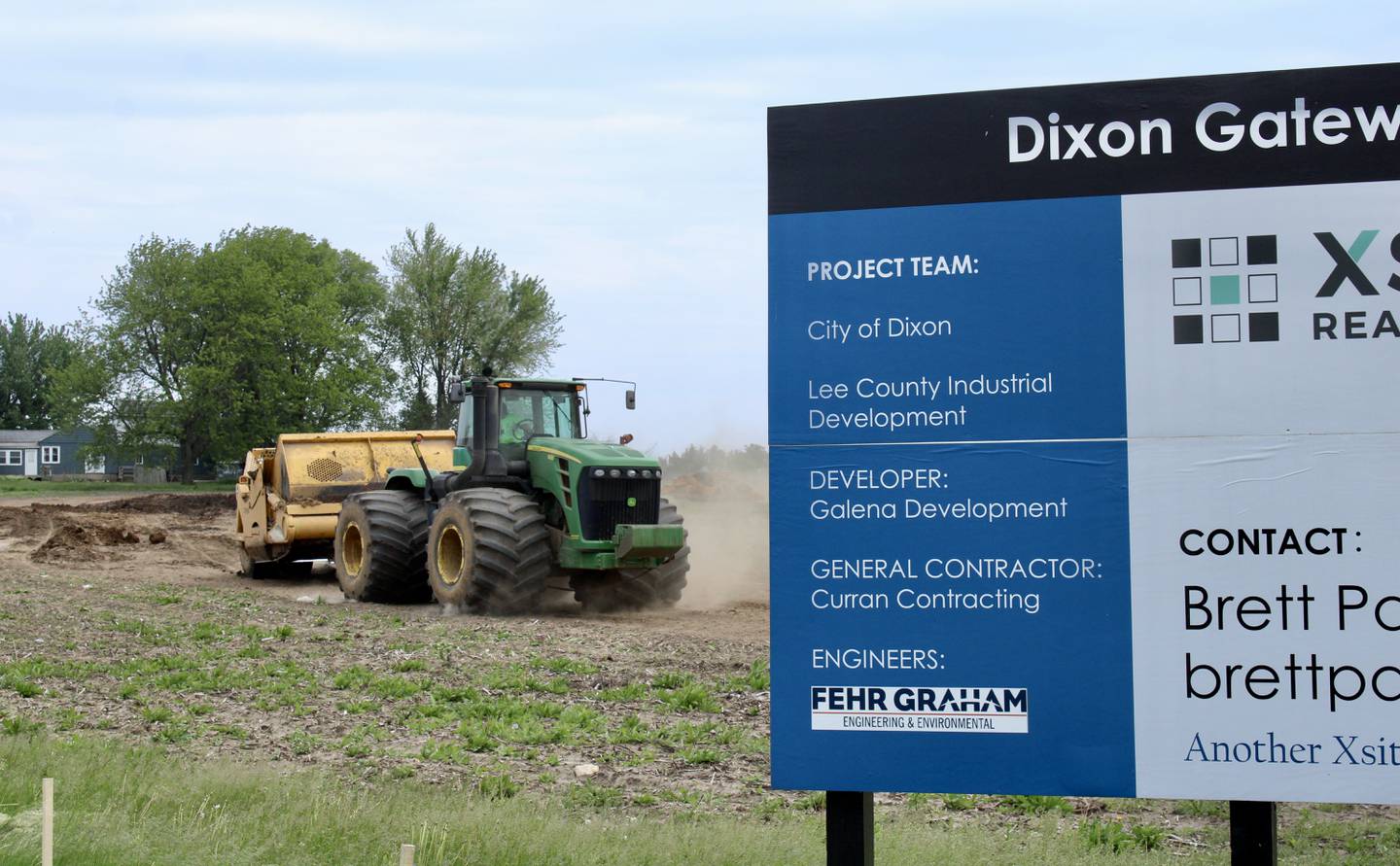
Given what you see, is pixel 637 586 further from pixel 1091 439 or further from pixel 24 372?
pixel 24 372

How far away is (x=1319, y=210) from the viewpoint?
4.70 meters

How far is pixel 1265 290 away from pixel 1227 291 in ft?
0.39

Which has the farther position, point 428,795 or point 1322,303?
point 428,795

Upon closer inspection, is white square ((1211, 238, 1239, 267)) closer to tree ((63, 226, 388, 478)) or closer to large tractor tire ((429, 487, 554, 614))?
large tractor tire ((429, 487, 554, 614))

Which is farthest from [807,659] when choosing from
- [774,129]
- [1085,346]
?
[774,129]

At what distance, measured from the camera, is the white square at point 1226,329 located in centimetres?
473

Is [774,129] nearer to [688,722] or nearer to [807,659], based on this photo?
[807,659]

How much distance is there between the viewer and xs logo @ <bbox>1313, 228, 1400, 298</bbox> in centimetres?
464

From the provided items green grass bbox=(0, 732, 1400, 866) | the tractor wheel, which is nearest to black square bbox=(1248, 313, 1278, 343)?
green grass bbox=(0, 732, 1400, 866)

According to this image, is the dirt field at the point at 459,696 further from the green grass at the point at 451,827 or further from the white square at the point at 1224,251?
the white square at the point at 1224,251

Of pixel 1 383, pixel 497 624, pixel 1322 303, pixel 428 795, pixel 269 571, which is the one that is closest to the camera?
pixel 1322 303

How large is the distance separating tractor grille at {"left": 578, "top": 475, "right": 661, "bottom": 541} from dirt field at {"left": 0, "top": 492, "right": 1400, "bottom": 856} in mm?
1109

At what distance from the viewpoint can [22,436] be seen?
102562 millimetres

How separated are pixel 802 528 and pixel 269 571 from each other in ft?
70.5
